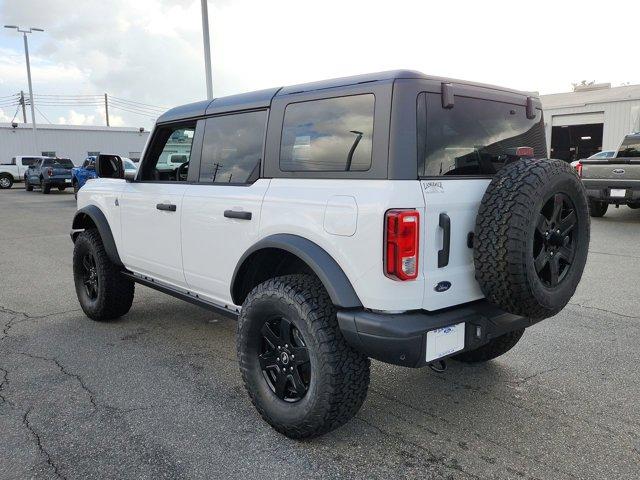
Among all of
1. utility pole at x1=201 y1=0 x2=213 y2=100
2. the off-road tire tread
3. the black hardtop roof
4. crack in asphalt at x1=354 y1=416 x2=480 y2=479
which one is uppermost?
utility pole at x1=201 y1=0 x2=213 y2=100

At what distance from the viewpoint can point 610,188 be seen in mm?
10664

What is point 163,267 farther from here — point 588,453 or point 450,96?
point 588,453

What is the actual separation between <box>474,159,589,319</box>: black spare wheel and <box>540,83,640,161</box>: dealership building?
75.9 ft

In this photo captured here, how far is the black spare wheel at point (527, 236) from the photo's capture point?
2523 mm

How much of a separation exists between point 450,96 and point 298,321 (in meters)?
1.38

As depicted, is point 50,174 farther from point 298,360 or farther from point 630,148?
point 298,360

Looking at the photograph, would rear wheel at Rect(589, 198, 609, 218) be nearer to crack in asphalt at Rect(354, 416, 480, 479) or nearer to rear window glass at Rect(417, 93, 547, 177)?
rear window glass at Rect(417, 93, 547, 177)

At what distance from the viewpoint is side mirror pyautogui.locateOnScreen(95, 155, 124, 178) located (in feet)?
14.7

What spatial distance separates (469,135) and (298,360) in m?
1.53

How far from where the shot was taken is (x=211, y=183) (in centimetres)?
359

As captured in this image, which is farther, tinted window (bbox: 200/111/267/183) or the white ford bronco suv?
tinted window (bbox: 200/111/267/183)

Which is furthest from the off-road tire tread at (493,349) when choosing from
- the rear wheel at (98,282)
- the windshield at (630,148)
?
the windshield at (630,148)

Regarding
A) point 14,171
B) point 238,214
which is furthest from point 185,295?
point 14,171

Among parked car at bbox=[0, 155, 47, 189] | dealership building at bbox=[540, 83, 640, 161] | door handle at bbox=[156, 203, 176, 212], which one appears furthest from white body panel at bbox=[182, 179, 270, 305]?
parked car at bbox=[0, 155, 47, 189]
